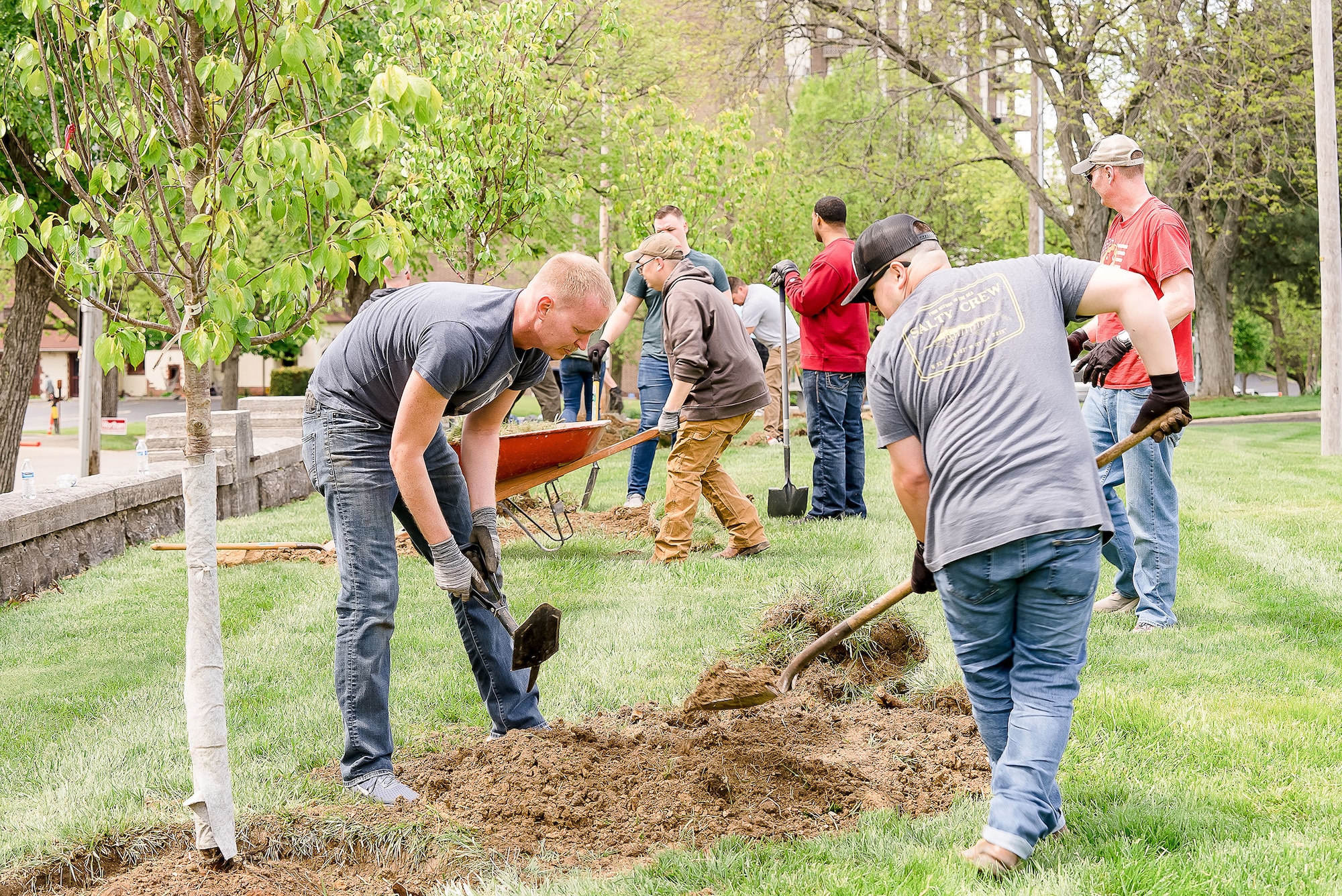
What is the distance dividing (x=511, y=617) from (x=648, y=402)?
480cm

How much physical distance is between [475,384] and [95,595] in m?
4.30

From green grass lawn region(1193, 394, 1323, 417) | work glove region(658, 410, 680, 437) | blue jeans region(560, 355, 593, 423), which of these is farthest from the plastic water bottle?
green grass lawn region(1193, 394, 1323, 417)

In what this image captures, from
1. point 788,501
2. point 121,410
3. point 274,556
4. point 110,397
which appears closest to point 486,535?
point 274,556

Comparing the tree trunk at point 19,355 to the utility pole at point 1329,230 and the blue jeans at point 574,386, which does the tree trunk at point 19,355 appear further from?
the utility pole at point 1329,230

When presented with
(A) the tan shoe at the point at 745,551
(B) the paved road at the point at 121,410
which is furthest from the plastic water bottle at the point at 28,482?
(B) the paved road at the point at 121,410

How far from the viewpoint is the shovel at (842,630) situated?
3.46 meters

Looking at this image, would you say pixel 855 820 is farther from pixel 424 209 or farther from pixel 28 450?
pixel 28 450

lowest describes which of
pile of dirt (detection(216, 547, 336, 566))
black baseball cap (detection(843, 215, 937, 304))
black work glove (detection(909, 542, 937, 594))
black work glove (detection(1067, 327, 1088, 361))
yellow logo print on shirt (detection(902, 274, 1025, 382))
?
pile of dirt (detection(216, 547, 336, 566))

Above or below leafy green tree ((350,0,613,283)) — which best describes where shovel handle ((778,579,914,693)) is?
below

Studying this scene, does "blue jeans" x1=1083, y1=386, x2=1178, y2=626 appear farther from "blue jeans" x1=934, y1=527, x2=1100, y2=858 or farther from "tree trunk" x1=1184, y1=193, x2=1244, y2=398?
"tree trunk" x1=1184, y1=193, x2=1244, y2=398

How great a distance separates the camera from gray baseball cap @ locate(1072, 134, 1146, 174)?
489 centimetres

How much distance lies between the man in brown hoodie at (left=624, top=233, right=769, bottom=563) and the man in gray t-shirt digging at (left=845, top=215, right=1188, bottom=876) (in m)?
3.57

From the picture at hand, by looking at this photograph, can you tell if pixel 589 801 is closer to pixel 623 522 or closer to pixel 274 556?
pixel 274 556

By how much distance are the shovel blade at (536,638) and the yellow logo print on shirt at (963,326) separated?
1525 millimetres
